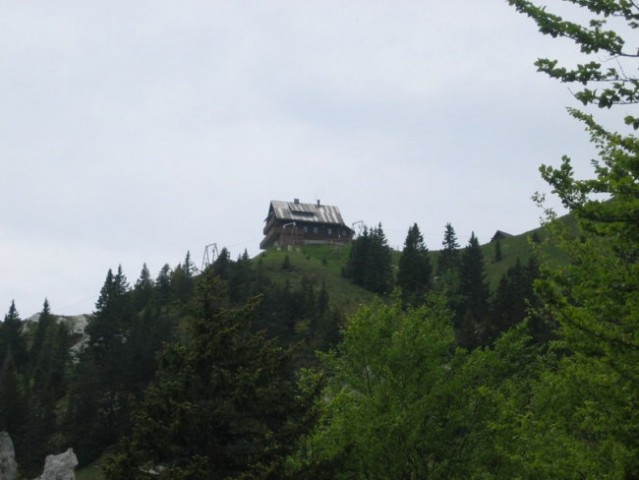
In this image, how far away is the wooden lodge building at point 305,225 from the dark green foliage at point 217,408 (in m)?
127

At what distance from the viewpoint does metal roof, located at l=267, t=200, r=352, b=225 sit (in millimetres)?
148875

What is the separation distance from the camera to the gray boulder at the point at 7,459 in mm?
70562

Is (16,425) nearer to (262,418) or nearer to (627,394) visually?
(262,418)

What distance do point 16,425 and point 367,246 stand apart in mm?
60047

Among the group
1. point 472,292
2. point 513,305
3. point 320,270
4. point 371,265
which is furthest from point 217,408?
point 320,270

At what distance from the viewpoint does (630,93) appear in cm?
Answer: 924

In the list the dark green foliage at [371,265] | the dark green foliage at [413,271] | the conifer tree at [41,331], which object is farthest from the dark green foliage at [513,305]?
the conifer tree at [41,331]

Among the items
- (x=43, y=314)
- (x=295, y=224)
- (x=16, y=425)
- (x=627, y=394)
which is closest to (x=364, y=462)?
(x=627, y=394)

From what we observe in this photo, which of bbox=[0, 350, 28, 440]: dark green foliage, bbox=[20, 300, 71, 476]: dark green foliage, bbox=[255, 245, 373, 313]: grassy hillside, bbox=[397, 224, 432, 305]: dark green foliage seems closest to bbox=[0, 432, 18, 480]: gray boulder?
bbox=[20, 300, 71, 476]: dark green foliage

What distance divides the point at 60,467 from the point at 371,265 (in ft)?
206

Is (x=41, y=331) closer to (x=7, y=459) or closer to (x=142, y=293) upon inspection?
(x=142, y=293)

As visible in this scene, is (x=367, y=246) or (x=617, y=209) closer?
(x=617, y=209)

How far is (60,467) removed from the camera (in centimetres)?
6234

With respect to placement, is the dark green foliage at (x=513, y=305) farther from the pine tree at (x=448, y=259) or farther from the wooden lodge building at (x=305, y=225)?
the wooden lodge building at (x=305, y=225)
